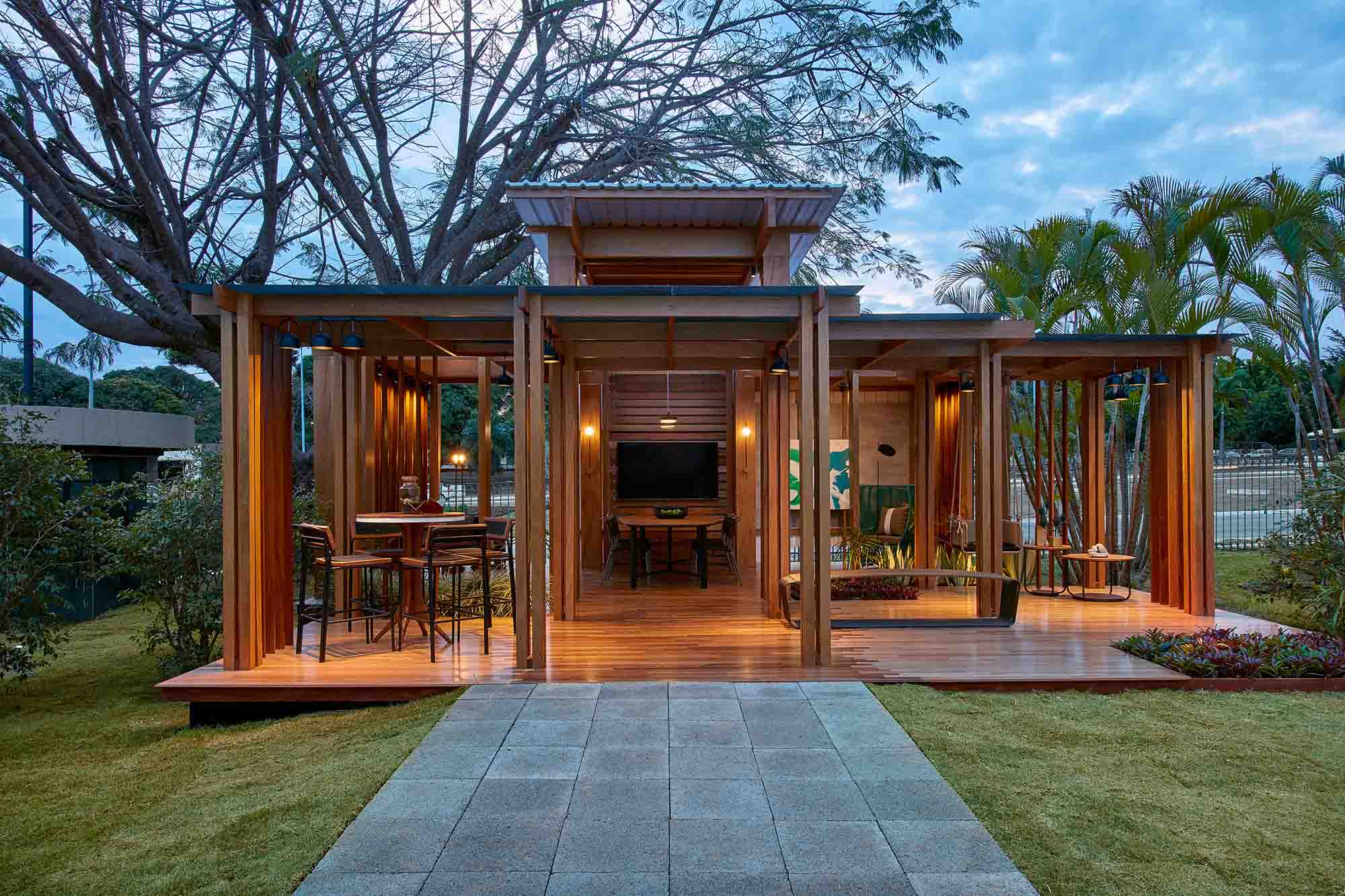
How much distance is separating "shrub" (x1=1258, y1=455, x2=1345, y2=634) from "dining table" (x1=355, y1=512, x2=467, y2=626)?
7.60 m

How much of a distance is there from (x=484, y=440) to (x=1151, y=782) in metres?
6.81

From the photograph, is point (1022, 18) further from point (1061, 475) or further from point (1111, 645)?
point (1111, 645)

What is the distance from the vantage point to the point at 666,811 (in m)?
3.61

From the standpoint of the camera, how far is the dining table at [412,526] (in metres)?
7.04

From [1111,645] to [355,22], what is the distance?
10.3m

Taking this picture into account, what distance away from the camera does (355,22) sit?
31.8ft

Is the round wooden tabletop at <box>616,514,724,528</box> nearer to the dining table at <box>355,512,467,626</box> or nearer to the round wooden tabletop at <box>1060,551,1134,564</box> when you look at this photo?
the dining table at <box>355,512,467,626</box>

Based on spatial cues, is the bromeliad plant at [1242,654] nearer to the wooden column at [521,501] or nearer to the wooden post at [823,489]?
the wooden post at [823,489]

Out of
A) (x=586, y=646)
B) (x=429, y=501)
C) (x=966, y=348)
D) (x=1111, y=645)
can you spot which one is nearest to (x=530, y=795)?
(x=586, y=646)

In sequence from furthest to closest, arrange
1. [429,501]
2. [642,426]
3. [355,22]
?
[642,426]
[355,22]
[429,501]

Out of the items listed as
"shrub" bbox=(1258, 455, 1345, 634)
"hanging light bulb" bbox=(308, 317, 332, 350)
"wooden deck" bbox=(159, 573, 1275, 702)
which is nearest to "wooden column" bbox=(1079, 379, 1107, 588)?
"wooden deck" bbox=(159, 573, 1275, 702)

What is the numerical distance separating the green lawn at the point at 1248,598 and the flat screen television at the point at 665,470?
6.65 metres

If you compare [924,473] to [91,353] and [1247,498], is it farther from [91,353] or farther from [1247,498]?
[91,353]

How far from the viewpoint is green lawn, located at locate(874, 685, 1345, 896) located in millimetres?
3174
